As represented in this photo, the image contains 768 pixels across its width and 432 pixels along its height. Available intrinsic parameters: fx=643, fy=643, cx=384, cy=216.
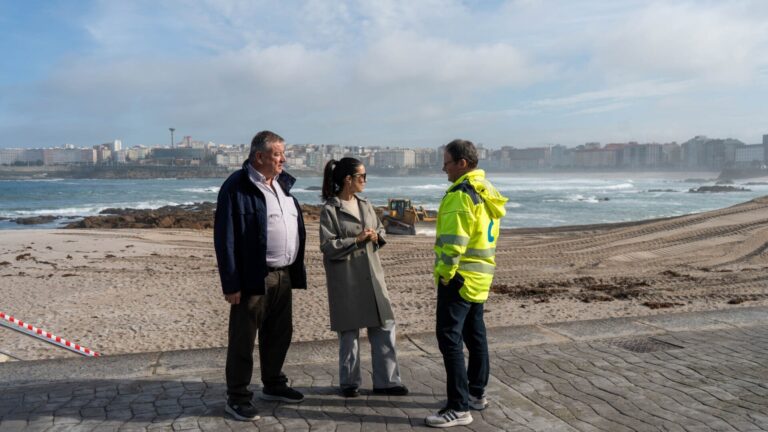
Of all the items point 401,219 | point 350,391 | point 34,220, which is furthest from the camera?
point 34,220

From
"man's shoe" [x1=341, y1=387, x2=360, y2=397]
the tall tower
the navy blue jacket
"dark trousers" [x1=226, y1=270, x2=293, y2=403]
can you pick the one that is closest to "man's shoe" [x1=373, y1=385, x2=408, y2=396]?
"man's shoe" [x1=341, y1=387, x2=360, y2=397]

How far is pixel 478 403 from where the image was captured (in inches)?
156

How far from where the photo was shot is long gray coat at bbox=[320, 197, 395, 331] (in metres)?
4.12

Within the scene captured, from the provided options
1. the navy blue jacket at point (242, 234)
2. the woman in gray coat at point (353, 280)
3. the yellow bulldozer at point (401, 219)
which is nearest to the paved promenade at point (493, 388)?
the woman in gray coat at point (353, 280)

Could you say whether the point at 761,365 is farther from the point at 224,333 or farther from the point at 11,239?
the point at 11,239

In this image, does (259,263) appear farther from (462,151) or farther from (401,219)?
(401,219)

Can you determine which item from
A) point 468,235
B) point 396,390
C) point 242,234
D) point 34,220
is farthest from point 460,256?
point 34,220

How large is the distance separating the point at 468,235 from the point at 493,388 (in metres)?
1.27

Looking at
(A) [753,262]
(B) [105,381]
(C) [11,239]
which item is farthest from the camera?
(C) [11,239]

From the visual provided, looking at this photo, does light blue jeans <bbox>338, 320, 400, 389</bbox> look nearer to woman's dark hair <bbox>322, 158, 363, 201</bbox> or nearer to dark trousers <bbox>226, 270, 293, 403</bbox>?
dark trousers <bbox>226, 270, 293, 403</bbox>

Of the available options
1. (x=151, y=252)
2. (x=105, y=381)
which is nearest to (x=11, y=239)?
(x=151, y=252)

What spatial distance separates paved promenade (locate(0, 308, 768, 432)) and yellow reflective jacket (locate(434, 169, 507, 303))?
843mm

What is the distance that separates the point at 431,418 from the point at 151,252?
14.1 metres

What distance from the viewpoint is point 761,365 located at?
473 centimetres
